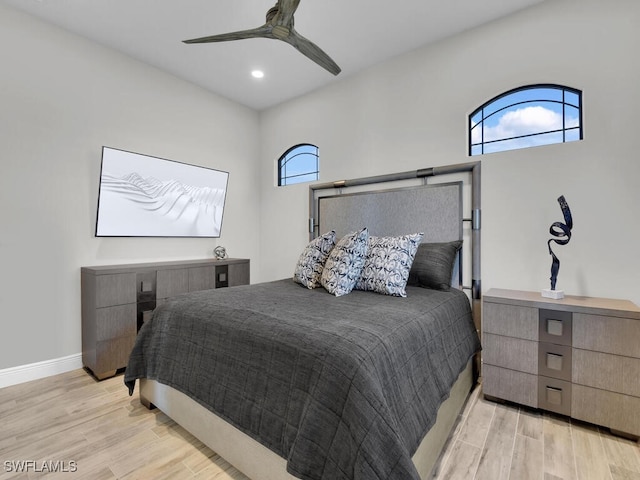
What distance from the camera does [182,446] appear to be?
169 cm

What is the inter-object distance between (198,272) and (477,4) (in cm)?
338

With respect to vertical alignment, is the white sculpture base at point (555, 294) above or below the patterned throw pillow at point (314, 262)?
below

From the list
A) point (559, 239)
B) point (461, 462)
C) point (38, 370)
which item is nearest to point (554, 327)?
point (559, 239)

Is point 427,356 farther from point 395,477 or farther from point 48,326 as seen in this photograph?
point 48,326

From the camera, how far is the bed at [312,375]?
105 cm

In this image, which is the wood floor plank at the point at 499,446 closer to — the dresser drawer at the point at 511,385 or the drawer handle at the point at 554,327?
the dresser drawer at the point at 511,385

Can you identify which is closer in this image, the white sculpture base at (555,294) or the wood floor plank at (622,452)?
the wood floor plank at (622,452)

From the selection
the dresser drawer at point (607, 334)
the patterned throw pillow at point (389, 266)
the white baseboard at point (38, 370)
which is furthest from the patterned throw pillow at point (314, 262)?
the white baseboard at point (38, 370)

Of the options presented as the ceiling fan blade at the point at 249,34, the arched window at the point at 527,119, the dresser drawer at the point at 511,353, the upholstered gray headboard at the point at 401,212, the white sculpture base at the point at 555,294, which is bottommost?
the dresser drawer at the point at 511,353

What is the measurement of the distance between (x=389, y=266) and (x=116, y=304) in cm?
228

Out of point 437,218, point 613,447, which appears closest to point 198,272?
point 437,218

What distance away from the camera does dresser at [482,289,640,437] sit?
5.63ft

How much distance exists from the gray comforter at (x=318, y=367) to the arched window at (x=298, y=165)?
7.43 ft

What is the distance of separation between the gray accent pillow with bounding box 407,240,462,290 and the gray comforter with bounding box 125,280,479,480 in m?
0.37
